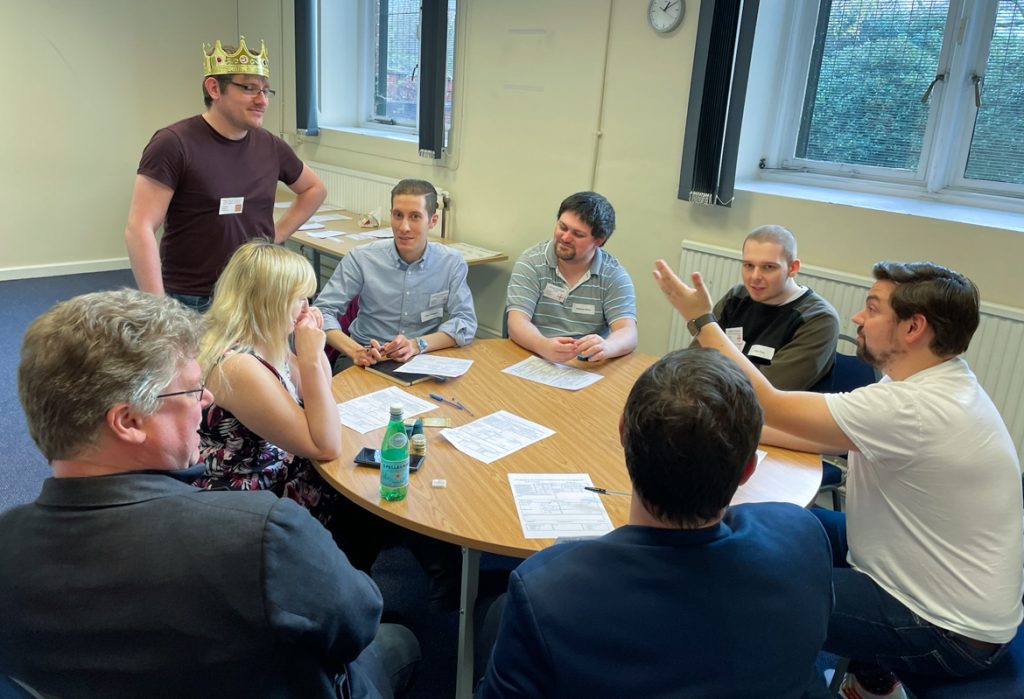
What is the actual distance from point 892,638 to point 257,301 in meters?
1.71

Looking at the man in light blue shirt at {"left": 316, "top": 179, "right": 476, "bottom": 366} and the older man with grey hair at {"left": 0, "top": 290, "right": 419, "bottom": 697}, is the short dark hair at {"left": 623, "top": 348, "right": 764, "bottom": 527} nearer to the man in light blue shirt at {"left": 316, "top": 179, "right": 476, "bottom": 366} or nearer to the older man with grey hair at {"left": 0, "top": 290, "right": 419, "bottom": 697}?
the older man with grey hair at {"left": 0, "top": 290, "right": 419, "bottom": 697}

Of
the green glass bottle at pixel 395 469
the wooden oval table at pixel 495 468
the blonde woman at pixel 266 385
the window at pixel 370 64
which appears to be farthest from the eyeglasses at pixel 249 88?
the window at pixel 370 64

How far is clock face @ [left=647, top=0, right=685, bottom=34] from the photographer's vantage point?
3.46m

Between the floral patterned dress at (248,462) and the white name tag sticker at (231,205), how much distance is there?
102 centimetres

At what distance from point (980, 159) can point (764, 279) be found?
1.46 metres

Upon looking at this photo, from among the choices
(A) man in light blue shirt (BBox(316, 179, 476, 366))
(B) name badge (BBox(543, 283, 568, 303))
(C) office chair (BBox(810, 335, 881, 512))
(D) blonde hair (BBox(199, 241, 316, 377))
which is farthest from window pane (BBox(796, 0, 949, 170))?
(D) blonde hair (BBox(199, 241, 316, 377))

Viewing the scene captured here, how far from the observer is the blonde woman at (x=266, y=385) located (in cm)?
177

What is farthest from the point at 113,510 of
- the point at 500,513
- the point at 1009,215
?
the point at 1009,215

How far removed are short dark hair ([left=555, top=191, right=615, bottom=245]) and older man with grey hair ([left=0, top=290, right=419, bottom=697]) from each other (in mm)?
1979

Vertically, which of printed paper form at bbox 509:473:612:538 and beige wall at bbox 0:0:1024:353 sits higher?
beige wall at bbox 0:0:1024:353

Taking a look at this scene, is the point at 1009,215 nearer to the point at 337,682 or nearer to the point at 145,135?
the point at 337,682

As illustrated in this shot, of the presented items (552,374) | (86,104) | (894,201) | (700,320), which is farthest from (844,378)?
(86,104)

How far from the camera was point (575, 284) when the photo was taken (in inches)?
116

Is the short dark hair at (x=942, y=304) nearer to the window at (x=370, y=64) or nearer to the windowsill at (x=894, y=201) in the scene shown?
the windowsill at (x=894, y=201)
